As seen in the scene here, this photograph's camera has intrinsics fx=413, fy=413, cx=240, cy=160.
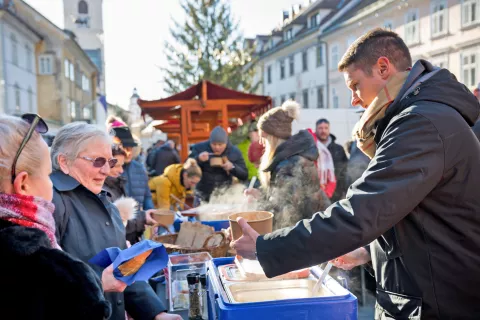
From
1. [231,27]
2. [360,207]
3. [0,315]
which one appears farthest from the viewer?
[231,27]

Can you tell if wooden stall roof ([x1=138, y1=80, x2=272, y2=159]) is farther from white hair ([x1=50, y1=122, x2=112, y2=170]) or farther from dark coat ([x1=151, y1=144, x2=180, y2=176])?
white hair ([x1=50, y1=122, x2=112, y2=170])

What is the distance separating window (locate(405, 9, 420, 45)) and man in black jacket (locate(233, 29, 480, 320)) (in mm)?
18378

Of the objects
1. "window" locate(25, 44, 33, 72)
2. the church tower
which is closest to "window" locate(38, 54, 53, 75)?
"window" locate(25, 44, 33, 72)

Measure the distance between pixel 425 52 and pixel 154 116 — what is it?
12975mm

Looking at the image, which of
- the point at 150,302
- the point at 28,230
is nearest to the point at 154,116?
the point at 150,302

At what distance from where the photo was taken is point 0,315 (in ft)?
3.64

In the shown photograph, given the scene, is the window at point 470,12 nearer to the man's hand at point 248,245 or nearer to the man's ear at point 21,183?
the man's hand at point 248,245

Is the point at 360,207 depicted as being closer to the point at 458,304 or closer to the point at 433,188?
the point at 433,188

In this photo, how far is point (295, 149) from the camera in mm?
3473

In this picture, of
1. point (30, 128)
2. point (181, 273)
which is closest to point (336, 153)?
point (181, 273)

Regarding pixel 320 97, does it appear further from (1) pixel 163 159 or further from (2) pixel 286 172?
(2) pixel 286 172

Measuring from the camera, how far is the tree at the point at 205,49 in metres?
20.2

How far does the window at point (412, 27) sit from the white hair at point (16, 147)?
19.0 meters

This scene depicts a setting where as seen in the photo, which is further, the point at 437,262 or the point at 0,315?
the point at 437,262
